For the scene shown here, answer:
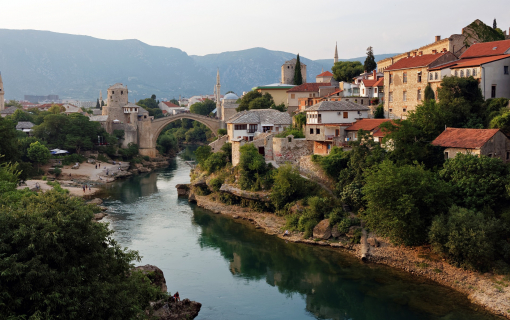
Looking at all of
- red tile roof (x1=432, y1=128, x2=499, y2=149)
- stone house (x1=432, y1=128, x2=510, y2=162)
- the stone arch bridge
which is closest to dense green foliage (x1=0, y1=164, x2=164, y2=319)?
stone house (x1=432, y1=128, x2=510, y2=162)

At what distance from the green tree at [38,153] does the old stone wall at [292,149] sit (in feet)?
83.1

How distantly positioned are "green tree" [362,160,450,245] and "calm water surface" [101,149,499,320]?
179cm

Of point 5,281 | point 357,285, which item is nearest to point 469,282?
point 357,285

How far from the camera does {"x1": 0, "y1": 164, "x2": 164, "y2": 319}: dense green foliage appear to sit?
10.8m

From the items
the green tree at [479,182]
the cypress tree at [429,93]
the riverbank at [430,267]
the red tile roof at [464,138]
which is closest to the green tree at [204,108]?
the cypress tree at [429,93]

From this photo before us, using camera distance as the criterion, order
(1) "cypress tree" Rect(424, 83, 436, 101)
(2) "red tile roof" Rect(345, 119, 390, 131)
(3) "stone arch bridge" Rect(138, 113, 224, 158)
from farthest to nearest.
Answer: (3) "stone arch bridge" Rect(138, 113, 224, 158)
(1) "cypress tree" Rect(424, 83, 436, 101)
(2) "red tile roof" Rect(345, 119, 390, 131)

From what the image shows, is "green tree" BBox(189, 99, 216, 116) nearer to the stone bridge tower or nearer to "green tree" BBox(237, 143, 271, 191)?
the stone bridge tower

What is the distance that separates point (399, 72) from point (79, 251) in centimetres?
2703

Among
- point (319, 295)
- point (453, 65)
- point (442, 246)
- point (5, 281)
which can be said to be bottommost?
point (319, 295)

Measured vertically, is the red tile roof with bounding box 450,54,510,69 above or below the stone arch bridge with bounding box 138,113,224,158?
above

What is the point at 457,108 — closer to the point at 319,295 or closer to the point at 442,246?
the point at 442,246

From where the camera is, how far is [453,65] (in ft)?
95.3

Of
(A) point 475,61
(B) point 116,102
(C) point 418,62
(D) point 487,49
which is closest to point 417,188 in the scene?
(A) point 475,61

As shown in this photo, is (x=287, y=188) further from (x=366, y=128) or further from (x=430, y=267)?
(x=430, y=267)
